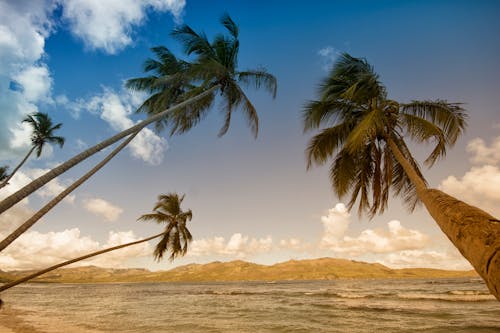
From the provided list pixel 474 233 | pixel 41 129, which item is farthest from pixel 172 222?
pixel 474 233

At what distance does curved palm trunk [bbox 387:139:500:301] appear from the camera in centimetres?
223

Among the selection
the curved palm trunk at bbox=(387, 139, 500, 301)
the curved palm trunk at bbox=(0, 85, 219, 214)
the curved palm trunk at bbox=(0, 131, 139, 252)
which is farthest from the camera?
the curved palm trunk at bbox=(0, 131, 139, 252)

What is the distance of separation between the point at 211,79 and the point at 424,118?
774 centimetres

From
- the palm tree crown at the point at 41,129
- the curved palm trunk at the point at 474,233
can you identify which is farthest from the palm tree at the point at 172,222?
the curved palm trunk at the point at 474,233

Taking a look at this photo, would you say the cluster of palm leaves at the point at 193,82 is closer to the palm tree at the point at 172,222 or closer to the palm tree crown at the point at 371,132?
the palm tree crown at the point at 371,132

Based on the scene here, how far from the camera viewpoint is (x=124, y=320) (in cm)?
1798

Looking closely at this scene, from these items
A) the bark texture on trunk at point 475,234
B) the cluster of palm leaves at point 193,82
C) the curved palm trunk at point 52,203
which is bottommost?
the bark texture on trunk at point 475,234

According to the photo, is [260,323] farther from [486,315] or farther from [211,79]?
[486,315]

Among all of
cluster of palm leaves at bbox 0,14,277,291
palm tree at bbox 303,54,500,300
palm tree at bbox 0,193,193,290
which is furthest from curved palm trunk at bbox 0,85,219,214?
palm tree at bbox 0,193,193,290

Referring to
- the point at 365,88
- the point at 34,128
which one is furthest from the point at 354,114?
the point at 34,128

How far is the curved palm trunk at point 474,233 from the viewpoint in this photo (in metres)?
2.23

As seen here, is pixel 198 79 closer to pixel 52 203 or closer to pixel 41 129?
pixel 52 203

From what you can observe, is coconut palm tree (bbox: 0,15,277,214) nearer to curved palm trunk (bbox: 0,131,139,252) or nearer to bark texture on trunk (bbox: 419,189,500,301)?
curved palm trunk (bbox: 0,131,139,252)

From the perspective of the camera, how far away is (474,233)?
270 cm
